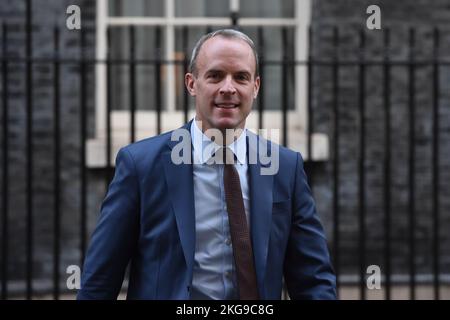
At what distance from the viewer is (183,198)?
311 centimetres

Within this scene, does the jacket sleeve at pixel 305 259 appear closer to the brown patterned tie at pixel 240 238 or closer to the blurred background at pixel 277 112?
the brown patterned tie at pixel 240 238

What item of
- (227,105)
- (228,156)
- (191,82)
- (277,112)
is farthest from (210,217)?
(277,112)

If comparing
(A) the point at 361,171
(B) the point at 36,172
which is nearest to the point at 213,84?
(A) the point at 361,171

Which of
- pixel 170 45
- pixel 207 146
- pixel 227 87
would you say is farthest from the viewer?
pixel 170 45

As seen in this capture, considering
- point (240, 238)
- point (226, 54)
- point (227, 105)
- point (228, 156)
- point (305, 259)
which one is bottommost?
point (305, 259)

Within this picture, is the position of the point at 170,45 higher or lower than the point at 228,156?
higher

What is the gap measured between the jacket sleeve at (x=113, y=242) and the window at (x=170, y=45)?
16.4 ft

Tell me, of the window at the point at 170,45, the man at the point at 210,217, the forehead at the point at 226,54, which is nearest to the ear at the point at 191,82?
the man at the point at 210,217

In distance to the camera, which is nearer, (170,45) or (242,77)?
(242,77)

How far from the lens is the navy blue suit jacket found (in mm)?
3078

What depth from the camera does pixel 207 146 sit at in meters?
3.20

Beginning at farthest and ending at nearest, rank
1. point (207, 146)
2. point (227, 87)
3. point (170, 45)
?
point (170, 45) < point (207, 146) < point (227, 87)

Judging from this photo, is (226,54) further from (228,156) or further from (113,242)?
(113,242)

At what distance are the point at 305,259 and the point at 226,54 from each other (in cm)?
73
